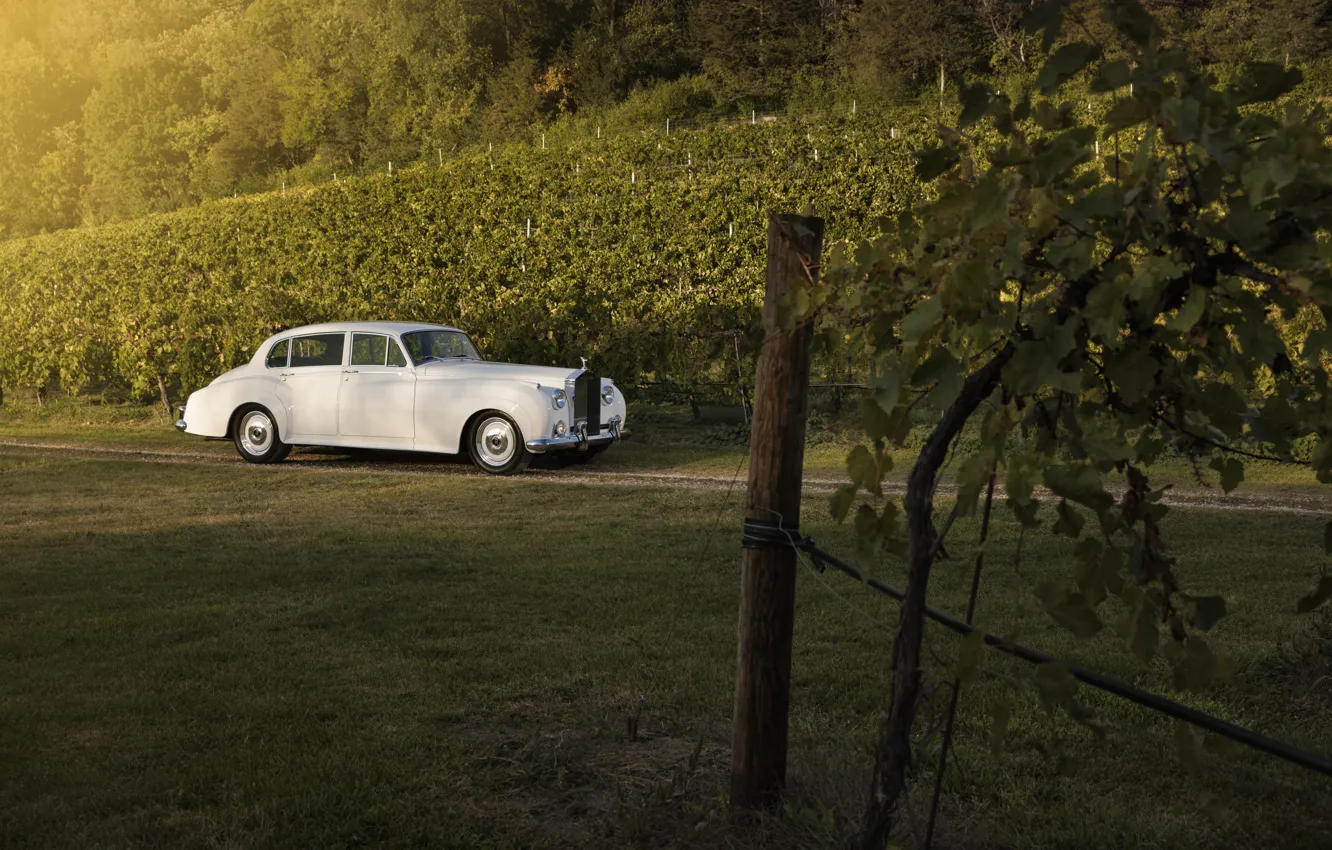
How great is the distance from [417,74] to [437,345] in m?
39.2

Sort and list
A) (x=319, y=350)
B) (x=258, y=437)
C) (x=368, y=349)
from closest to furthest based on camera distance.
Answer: (x=368, y=349)
(x=319, y=350)
(x=258, y=437)

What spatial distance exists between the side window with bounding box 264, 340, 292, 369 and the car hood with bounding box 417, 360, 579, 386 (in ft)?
6.29

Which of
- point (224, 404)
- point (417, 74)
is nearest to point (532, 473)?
point (224, 404)

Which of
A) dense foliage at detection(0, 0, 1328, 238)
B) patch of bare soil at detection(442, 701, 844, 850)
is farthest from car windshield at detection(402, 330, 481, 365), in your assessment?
dense foliage at detection(0, 0, 1328, 238)

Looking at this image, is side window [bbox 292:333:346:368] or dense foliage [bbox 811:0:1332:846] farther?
side window [bbox 292:333:346:368]

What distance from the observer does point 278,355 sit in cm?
1365

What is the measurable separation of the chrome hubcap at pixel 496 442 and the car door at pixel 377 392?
31.0 inches

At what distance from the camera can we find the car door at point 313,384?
13.1 metres

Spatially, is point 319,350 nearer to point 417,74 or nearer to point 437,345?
point 437,345

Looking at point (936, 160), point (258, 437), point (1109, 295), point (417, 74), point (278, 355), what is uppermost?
point (417, 74)

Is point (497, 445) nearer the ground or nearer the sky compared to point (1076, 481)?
nearer the ground

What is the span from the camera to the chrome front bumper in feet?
39.7

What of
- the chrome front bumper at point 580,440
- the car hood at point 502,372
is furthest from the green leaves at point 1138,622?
the car hood at point 502,372

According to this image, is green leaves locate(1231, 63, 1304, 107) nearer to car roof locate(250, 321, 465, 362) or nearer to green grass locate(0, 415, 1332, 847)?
green grass locate(0, 415, 1332, 847)
